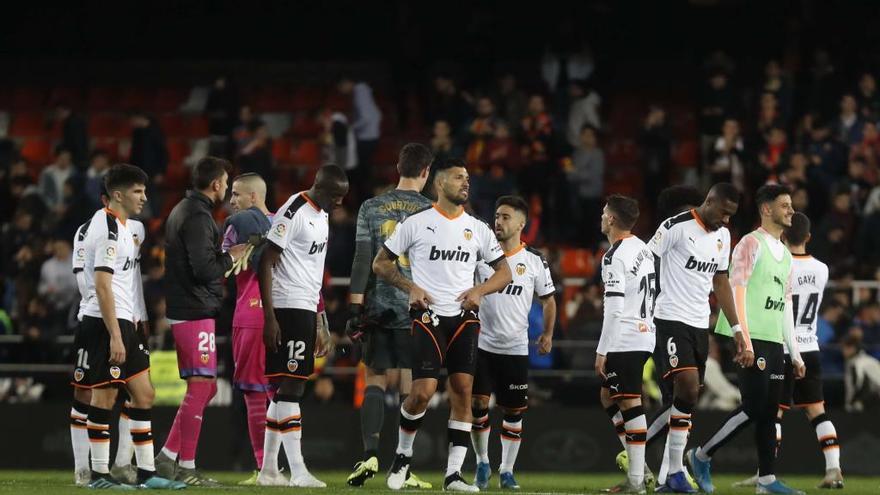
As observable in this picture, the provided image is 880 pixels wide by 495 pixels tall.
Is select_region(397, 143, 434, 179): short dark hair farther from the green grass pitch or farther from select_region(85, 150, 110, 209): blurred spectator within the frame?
select_region(85, 150, 110, 209): blurred spectator

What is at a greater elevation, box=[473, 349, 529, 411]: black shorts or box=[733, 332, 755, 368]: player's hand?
box=[733, 332, 755, 368]: player's hand

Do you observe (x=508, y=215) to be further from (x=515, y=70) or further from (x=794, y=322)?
(x=515, y=70)

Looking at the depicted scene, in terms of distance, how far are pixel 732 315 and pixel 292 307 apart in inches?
132

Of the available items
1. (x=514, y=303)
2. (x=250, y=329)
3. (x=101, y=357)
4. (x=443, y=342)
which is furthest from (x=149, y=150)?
(x=443, y=342)

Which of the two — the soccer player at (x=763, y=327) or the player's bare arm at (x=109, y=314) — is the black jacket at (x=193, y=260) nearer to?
the player's bare arm at (x=109, y=314)

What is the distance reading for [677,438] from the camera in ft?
Result: 38.6

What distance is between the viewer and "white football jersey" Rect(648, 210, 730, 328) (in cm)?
1199

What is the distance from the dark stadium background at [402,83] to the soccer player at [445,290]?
635cm

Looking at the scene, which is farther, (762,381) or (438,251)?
(762,381)

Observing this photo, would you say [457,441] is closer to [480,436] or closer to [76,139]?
[480,436]

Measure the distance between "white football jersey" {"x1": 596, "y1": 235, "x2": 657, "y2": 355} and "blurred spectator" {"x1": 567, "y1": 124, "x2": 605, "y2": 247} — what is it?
9419 millimetres

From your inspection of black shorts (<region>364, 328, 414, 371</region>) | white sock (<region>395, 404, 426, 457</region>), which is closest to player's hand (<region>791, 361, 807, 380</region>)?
black shorts (<region>364, 328, 414, 371</region>)

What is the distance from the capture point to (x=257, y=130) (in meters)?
21.7

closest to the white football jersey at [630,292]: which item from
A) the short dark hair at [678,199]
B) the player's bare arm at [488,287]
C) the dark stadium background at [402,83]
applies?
the player's bare arm at [488,287]
